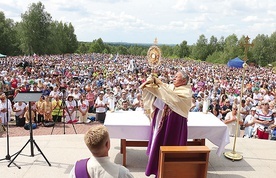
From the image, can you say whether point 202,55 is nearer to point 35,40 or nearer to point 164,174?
point 35,40

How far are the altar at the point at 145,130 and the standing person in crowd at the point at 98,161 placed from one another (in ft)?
9.09

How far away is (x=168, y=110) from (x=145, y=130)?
75 cm

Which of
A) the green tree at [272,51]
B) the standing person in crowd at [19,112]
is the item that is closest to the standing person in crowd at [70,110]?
the standing person in crowd at [19,112]

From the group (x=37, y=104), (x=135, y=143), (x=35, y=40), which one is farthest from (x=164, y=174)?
(x=35, y=40)

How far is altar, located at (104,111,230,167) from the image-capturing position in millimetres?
4672

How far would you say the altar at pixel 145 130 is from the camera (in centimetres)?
467

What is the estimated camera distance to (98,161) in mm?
1857

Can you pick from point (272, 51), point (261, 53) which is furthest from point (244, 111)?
point (272, 51)

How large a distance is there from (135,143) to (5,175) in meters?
2.26

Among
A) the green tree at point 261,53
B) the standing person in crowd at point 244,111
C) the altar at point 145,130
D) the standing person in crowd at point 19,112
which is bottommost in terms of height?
the standing person in crowd at point 19,112

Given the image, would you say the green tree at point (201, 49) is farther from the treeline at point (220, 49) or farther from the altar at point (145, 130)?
the altar at point (145, 130)

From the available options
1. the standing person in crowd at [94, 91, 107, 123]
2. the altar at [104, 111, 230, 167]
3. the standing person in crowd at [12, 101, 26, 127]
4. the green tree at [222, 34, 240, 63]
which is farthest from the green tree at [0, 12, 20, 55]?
the altar at [104, 111, 230, 167]

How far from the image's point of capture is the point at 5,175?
14.5 feet

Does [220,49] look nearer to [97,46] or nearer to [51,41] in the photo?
[97,46]
